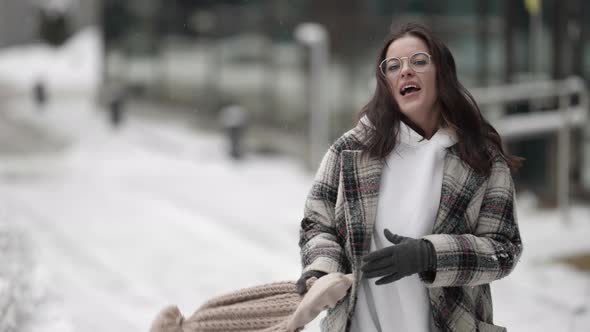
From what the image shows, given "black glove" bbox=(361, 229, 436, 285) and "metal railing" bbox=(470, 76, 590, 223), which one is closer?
"black glove" bbox=(361, 229, 436, 285)

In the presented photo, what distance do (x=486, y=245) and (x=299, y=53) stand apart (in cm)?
1147

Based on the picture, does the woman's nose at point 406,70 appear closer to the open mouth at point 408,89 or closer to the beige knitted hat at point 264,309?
the open mouth at point 408,89

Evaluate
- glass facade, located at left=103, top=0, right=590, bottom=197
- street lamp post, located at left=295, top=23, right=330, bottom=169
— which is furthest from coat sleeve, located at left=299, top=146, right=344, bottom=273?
street lamp post, located at left=295, top=23, right=330, bottom=169

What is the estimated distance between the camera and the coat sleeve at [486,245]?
242 centimetres

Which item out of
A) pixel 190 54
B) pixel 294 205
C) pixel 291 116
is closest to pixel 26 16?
pixel 190 54

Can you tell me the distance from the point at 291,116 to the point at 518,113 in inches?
182

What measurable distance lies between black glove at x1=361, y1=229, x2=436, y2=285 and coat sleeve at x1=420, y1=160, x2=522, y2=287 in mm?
35

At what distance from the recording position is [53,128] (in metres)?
20.9

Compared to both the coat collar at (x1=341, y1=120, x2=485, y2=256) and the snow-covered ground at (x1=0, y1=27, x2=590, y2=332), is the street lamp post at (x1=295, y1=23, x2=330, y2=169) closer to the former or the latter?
the snow-covered ground at (x1=0, y1=27, x2=590, y2=332)

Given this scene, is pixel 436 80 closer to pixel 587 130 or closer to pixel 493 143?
pixel 493 143

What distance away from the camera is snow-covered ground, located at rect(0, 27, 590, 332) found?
6.06 m

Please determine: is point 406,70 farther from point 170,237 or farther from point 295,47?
point 295,47

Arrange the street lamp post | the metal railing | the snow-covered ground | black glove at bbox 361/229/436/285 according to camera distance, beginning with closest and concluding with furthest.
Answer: black glove at bbox 361/229/436/285 → the snow-covered ground → the metal railing → the street lamp post

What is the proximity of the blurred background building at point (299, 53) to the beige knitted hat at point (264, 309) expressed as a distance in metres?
7.88
